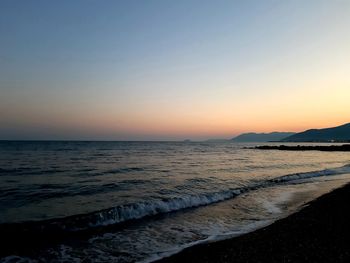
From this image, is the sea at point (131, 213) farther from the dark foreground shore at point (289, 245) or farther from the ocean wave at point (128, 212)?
the dark foreground shore at point (289, 245)

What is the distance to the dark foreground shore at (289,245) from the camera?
7.49m

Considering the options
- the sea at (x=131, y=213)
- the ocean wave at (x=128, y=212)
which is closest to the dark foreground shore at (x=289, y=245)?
the sea at (x=131, y=213)

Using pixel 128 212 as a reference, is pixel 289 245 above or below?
above

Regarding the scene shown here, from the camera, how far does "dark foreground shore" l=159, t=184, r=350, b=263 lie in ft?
24.6

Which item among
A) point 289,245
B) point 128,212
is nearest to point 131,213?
point 128,212

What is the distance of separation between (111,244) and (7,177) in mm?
17893

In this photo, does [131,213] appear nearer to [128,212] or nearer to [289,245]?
[128,212]

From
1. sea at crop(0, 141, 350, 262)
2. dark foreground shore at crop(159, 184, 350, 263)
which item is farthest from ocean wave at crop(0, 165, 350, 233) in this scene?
dark foreground shore at crop(159, 184, 350, 263)

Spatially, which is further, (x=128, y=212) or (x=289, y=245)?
(x=128, y=212)

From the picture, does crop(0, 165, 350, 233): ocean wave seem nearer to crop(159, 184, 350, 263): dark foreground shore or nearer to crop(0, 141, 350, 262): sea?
crop(0, 141, 350, 262): sea

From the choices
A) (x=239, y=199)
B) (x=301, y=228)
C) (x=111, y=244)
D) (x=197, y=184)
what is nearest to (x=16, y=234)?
(x=111, y=244)

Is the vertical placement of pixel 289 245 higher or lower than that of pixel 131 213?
higher

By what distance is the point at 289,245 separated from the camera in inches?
330

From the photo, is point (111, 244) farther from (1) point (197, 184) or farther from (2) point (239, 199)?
(1) point (197, 184)
